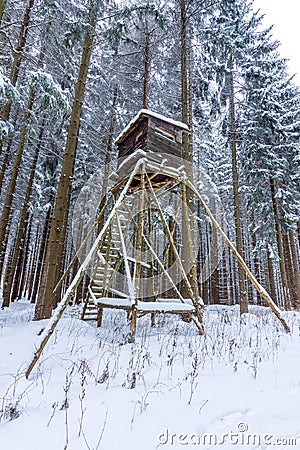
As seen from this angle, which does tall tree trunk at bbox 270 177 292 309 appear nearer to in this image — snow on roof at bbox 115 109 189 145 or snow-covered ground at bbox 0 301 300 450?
snow on roof at bbox 115 109 189 145

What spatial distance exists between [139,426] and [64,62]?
10178 mm

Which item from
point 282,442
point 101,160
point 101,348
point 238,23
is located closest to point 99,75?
point 101,160

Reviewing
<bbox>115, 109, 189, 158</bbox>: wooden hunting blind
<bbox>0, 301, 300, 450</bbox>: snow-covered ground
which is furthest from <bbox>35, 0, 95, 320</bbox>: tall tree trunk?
<bbox>0, 301, 300, 450</bbox>: snow-covered ground

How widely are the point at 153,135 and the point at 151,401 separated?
5800mm

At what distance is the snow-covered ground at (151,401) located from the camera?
2.17 m

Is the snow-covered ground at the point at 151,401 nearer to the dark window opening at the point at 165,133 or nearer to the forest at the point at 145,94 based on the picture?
the forest at the point at 145,94

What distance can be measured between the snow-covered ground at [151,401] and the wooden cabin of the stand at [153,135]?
15.4ft

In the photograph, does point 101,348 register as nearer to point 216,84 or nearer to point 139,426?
point 139,426

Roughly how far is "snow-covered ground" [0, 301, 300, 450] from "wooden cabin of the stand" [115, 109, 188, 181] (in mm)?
4698

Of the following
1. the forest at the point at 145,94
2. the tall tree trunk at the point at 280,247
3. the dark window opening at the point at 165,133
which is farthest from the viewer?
the tall tree trunk at the point at 280,247

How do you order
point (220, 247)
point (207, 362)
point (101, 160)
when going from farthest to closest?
point (220, 247), point (101, 160), point (207, 362)

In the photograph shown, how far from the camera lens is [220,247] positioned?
22.4 m

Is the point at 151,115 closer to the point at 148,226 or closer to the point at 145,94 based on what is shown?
the point at 148,226

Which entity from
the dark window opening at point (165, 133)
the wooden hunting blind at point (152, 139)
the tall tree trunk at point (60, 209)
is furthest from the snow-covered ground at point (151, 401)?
the dark window opening at point (165, 133)
